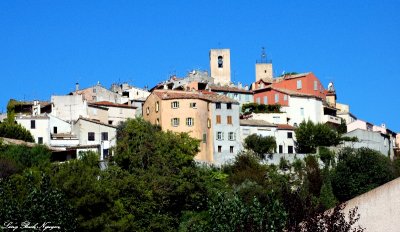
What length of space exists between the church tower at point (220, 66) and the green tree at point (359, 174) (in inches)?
2017

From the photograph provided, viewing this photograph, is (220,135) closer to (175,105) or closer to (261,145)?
(261,145)

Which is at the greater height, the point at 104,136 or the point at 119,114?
the point at 119,114

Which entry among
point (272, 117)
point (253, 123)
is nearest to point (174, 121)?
point (253, 123)

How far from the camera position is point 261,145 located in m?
84.5

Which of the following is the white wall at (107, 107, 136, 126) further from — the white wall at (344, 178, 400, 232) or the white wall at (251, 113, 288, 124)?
the white wall at (344, 178, 400, 232)

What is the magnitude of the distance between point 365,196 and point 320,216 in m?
1.72

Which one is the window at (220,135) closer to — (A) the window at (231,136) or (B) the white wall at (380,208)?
(A) the window at (231,136)

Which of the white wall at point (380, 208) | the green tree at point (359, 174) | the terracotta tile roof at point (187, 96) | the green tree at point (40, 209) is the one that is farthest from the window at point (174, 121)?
the white wall at point (380, 208)

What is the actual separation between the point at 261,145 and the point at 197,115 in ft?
22.6

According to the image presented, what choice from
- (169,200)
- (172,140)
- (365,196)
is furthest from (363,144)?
(365,196)

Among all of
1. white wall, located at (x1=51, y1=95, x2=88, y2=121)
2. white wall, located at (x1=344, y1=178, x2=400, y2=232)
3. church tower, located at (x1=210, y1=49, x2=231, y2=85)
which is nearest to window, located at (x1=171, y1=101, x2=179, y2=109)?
white wall, located at (x1=51, y1=95, x2=88, y2=121)

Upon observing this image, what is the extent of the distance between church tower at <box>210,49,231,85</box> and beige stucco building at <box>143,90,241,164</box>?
4178cm

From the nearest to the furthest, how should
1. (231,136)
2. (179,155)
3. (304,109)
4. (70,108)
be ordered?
(179,155) → (231,136) → (70,108) → (304,109)

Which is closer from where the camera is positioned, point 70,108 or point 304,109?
point 70,108
